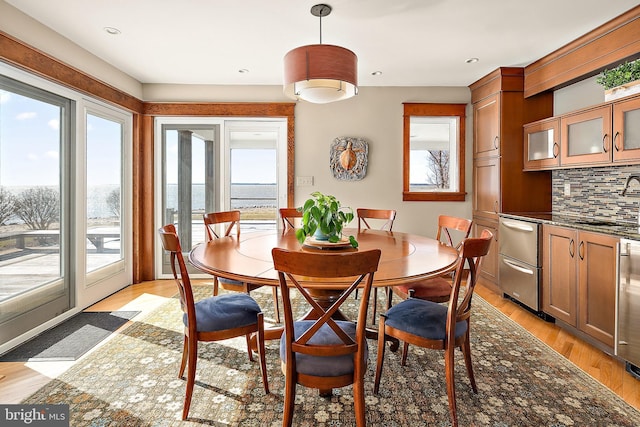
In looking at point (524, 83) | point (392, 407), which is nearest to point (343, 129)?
point (524, 83)

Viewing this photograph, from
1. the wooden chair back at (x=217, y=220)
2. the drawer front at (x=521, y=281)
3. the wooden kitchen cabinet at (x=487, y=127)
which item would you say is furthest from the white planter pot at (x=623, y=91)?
the wooden chair back at (x=217, y=220)

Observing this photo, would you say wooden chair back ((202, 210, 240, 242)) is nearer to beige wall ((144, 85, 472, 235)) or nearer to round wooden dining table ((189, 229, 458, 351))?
round wooden dining table ((189, 229, 458, 351))

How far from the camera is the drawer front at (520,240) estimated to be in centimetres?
312

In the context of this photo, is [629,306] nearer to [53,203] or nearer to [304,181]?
[304,181]

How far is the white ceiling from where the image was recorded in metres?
2.51

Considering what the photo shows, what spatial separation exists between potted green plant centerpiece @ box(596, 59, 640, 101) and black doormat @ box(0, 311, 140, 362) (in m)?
4.31

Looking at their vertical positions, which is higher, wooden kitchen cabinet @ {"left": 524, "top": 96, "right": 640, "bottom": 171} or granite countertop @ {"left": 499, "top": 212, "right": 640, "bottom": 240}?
wooden kitchen cabinet @ {"left": 524, "top": 96, "right": 640, "bottom": 171}

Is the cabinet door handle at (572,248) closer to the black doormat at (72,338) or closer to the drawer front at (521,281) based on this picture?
the drawer front at (521,281)

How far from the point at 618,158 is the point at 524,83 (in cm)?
152

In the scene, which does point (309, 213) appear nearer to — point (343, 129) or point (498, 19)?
point (498, 19)

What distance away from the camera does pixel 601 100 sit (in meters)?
3.13

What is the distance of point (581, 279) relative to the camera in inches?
103

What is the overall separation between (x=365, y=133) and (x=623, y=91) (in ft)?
8.33

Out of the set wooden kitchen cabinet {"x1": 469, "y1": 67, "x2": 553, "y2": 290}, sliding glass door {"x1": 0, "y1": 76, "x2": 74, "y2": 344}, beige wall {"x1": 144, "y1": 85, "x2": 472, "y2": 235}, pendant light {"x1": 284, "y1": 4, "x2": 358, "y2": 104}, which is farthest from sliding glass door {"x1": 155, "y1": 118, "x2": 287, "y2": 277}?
wooden kitchen cabinet {"x1": 469, "y1": 67, "x2": 553, "y2": 290}
